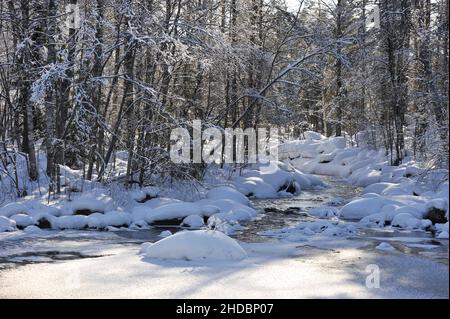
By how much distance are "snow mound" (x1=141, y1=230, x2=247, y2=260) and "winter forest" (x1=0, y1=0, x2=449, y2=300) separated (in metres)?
0.03

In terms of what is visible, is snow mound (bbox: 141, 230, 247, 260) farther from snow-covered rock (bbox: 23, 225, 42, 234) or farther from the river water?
snow-covered rock (bbox: 23, 225, 42, 234)

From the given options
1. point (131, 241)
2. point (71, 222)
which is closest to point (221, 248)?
point (131, 241)

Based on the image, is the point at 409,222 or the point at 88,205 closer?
the point at 409,222

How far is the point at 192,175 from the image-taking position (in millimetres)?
19016

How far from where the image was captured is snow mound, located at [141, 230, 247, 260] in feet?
30.5

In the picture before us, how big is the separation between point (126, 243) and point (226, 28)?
1179 centimetres

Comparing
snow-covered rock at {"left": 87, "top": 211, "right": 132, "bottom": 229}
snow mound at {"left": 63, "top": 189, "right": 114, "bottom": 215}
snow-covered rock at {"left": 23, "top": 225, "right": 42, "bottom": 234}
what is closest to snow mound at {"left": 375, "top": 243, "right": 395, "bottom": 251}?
snow-covered rock at {"left": 87, "top": 211, "right": 132, "bottom": 229}

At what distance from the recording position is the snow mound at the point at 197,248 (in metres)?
9.30

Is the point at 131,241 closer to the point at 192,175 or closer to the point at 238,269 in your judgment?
the point at 238,269

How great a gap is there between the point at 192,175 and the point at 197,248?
9.75 m

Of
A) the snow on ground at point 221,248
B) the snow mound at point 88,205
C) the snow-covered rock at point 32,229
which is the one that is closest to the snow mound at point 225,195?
the snow on ground at point 221,248

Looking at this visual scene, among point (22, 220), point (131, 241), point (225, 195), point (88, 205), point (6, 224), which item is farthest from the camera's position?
point (225, 195)

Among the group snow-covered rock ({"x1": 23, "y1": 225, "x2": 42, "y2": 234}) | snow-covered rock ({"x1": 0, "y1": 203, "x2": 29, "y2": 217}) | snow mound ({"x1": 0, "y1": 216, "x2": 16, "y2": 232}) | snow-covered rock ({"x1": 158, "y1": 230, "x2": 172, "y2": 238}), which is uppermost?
snow-covered rock ({"x1": 0, "y1": 203, "x2": 29, "y2": 217})
